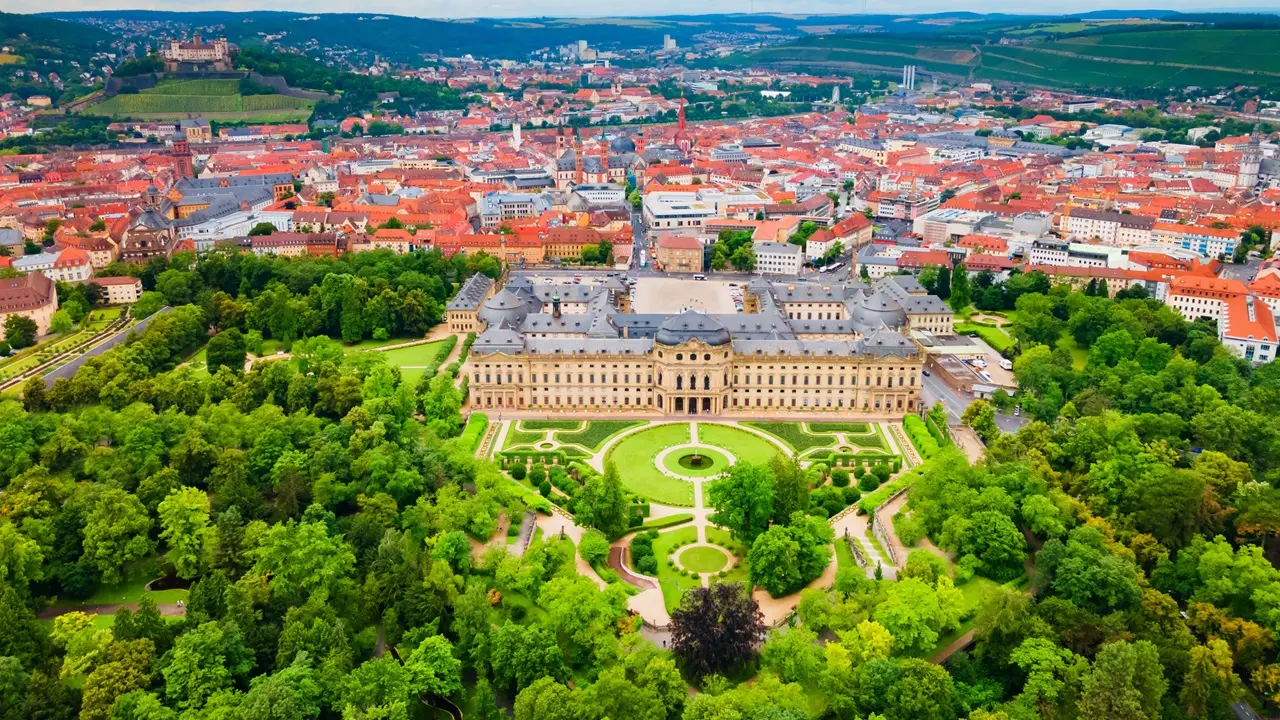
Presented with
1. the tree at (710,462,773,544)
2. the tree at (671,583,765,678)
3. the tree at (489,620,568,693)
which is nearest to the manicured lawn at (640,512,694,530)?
the tree at (710,462,773,544)

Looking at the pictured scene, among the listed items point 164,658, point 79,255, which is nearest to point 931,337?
point 164,658

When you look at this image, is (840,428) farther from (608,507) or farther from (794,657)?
(794,657)

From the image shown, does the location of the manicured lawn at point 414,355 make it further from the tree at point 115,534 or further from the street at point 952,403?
the street at point 952,403

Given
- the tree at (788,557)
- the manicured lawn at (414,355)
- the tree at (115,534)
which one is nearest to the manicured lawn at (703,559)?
the tree at (788,557)

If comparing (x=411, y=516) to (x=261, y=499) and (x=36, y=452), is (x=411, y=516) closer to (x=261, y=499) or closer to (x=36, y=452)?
(x=261, y=499)

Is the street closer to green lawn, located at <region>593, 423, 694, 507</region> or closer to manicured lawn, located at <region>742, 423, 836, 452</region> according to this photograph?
manicured lawn, located at <region>742, 423, 836, 452</region>

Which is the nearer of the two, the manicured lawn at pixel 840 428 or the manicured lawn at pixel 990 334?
the manicured lawn at pixel 840 428

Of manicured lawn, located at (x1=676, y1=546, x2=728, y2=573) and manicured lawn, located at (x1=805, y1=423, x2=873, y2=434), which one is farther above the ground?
manicured lawn, located at (x1=805, y1=423, x2=873, y2=434)
